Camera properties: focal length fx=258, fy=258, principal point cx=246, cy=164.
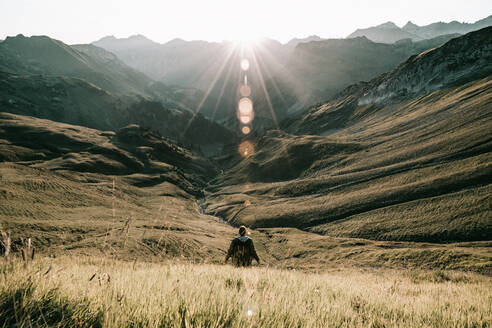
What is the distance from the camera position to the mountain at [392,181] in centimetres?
6006

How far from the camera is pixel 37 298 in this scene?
221 cm

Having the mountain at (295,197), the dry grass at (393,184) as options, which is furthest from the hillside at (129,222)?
the dry grass at (393,184)

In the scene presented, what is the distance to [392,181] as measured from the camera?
81.2 meters

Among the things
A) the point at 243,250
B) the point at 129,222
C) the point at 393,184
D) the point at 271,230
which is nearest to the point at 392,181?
the point at 393,184

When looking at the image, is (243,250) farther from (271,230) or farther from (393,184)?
(393,184)

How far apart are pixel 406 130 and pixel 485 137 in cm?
4463

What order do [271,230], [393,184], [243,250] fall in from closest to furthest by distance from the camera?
[243,250] < [271,230] < [393,184]

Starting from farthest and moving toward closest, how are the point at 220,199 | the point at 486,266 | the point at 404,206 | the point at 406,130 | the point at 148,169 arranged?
the point at 148,169 < the point at 406,130 < the point at 220,199 < the point at 404,206 < the point at 486,266

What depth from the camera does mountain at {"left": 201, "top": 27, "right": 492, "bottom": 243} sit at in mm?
60062

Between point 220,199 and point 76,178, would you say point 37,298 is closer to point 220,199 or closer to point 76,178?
point 76,178

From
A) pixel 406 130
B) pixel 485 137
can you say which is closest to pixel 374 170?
pixel 485 137

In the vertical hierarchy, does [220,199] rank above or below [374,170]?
below

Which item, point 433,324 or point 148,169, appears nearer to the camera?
point 433,324

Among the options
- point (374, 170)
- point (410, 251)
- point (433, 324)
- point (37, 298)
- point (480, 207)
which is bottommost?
point (410, 251)
